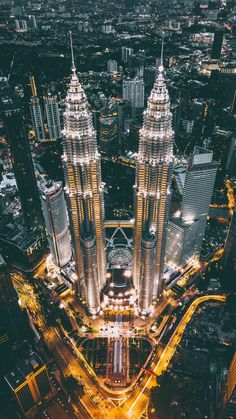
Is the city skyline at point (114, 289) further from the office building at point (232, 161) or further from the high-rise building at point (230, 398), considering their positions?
the office building at point (232, 161)

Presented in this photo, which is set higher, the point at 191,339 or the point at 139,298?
the point at 139,298

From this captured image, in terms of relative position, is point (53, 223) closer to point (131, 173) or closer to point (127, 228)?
point (127, 228)

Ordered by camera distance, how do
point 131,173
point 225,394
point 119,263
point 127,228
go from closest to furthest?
point 225,394 < point 119,263 < point 127,228 < point 131,173

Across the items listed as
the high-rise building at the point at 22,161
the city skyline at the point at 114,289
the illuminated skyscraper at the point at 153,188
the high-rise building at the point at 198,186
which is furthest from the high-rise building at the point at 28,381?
the high-rise building at the point at 198,186

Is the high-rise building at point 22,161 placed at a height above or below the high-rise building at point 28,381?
above

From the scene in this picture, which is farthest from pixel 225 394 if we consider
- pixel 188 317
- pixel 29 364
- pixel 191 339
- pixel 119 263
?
pixel 119 263

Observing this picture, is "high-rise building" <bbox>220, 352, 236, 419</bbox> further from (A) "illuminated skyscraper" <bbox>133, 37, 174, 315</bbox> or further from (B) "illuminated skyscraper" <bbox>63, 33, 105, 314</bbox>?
(B) "illuminated skyscraper" <bbox>63, 33, 105, 314</bbox>
